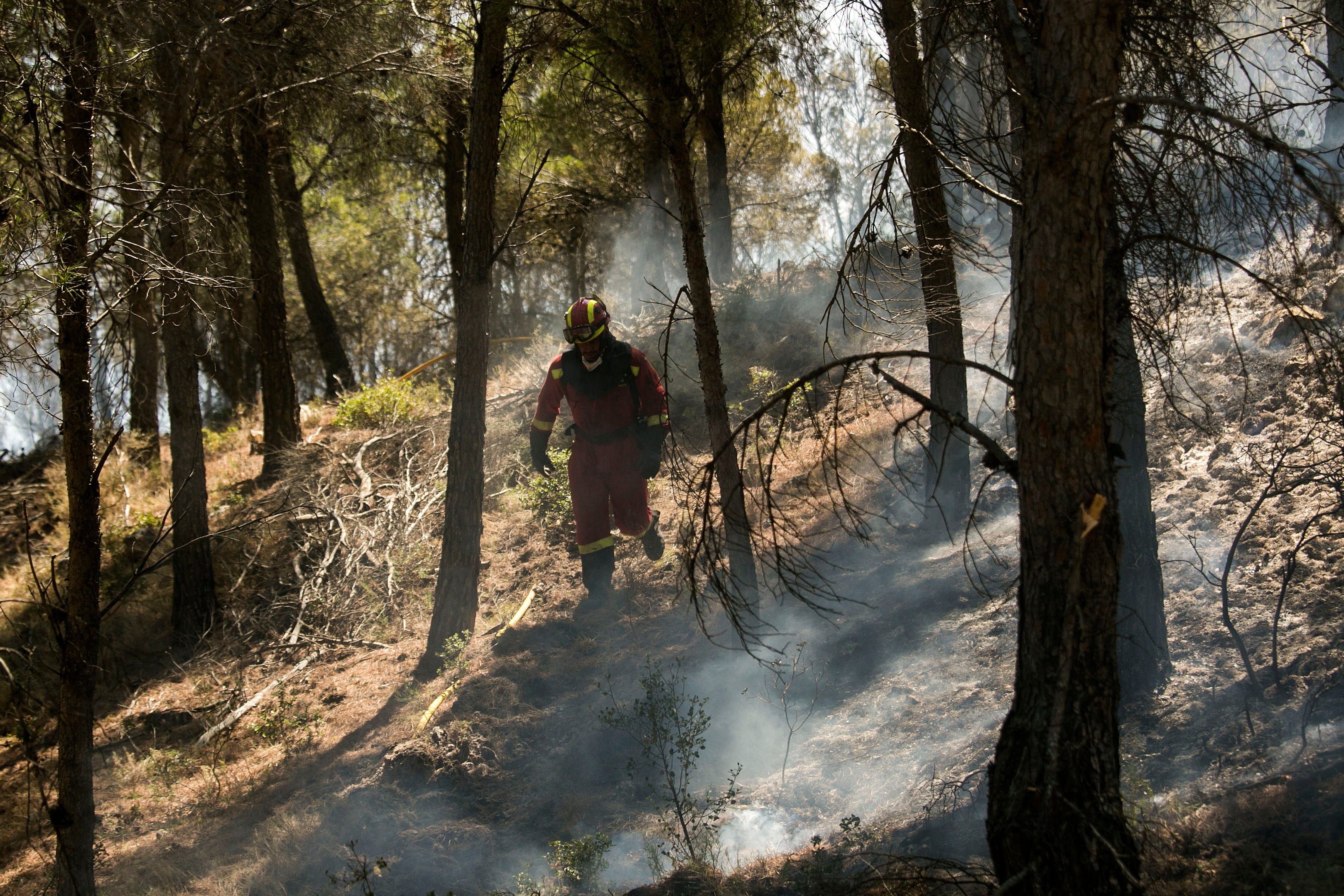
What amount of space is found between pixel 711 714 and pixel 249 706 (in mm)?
3779

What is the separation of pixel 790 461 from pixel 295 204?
923 centimetres

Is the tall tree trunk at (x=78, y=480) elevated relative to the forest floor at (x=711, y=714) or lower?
elevated

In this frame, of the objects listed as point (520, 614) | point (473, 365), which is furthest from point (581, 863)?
point (473, 365)

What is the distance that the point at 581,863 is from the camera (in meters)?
4.45

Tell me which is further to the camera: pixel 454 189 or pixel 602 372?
pixel 454 189

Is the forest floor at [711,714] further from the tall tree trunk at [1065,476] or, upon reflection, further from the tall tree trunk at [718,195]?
the tall tree trunk at [718,195]

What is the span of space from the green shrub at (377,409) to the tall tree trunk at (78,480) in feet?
22.6

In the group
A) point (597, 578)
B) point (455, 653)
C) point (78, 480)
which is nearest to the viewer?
point (78, 480)

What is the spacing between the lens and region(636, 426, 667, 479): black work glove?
6.65 meters

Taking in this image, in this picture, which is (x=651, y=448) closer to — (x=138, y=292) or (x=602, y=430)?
(x=602, y=430)

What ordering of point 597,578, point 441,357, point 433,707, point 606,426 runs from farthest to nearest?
point 441,357 < point 597,578 < point 606,426 < point 433,707

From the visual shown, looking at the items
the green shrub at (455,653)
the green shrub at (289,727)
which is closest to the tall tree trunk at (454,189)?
the green shrub at (455,653)

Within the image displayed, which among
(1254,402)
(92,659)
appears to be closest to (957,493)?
(1254,402)

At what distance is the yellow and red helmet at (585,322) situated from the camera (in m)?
6.37
